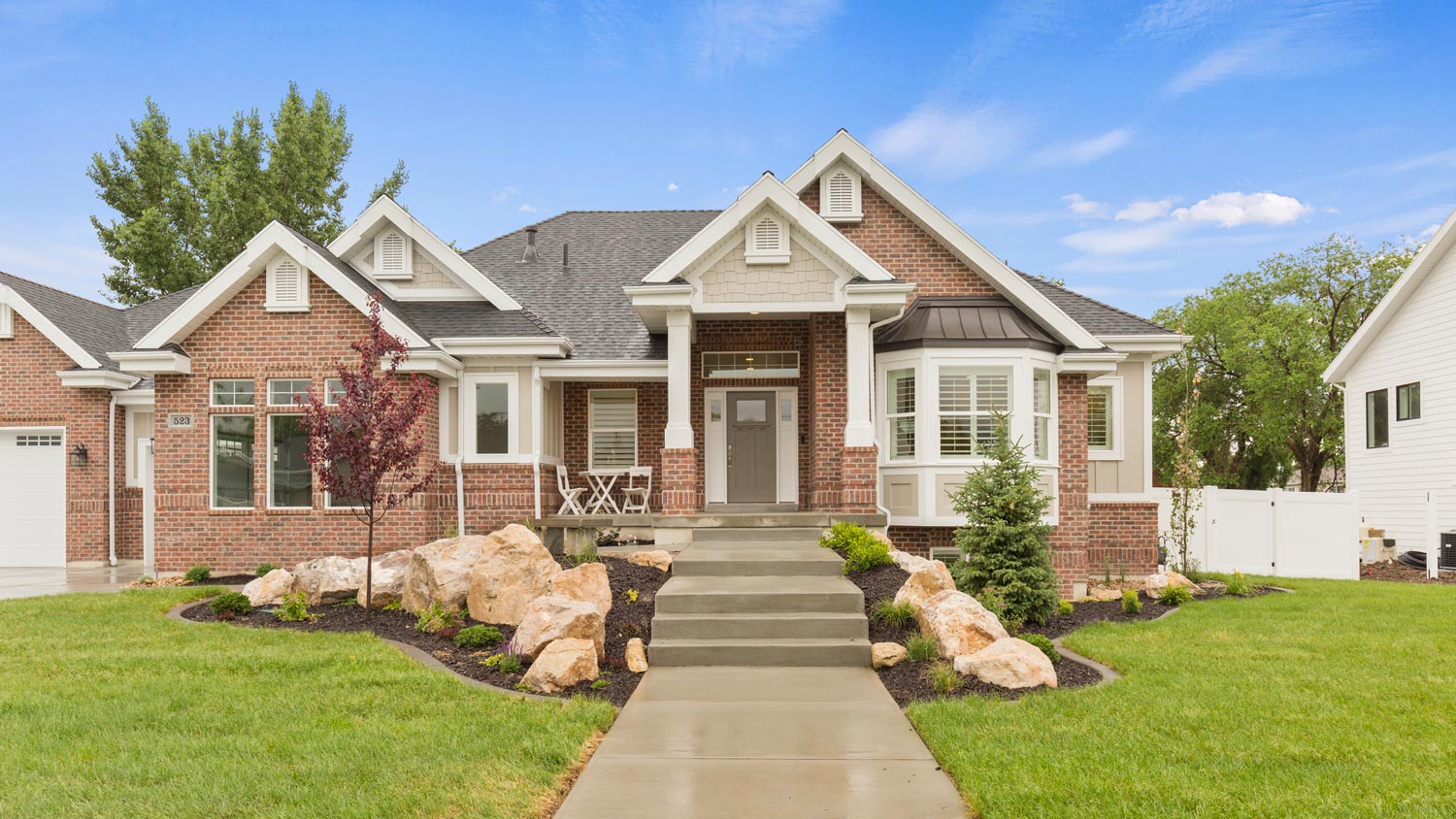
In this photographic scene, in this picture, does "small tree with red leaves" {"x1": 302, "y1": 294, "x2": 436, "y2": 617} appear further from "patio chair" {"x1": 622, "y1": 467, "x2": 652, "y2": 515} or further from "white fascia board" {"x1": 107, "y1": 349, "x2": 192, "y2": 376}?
"patio chair" {"x1": 622, "y1": 467, "x2": 652, "y2": 515}

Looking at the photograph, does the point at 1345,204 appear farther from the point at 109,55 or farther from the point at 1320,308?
the point at 109,55

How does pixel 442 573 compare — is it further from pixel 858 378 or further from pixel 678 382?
pixel 858 378

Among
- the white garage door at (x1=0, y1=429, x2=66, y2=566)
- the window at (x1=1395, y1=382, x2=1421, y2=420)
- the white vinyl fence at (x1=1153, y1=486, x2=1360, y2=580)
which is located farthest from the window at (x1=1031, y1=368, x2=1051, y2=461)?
the white garage door at (x1=0, y1=429, x2=66, y2=566)

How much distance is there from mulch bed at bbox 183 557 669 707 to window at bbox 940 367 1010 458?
501 centimetres

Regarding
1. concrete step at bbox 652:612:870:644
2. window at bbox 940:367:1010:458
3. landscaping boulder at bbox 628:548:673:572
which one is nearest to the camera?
concrete step at bbox 652:612:870:644

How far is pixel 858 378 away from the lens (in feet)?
44.6

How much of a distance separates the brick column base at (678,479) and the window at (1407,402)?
18.0 m

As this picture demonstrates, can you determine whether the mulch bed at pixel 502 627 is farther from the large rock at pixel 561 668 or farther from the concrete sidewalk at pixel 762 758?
the concrete sidewalk at pixel 762 758

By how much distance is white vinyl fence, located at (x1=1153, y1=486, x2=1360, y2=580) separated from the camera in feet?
60.1

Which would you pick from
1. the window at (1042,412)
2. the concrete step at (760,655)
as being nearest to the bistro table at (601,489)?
the window at (1042,412)

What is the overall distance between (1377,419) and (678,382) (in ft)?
63.0

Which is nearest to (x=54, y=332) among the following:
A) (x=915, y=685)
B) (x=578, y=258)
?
(x=578, y=258)

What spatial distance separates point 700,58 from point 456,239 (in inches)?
814

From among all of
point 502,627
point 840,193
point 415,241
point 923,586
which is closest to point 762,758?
point 923,586
